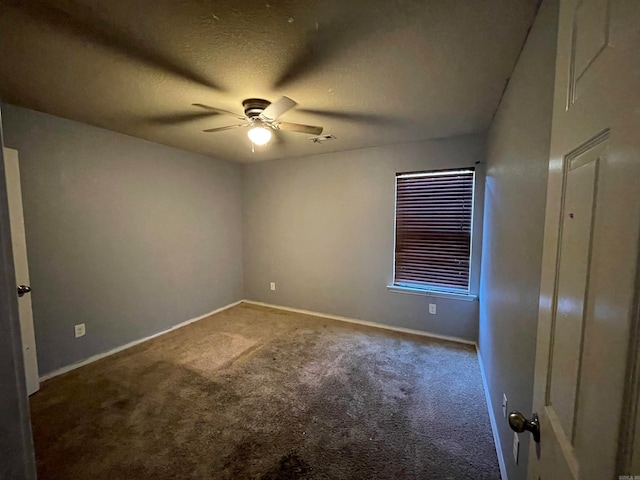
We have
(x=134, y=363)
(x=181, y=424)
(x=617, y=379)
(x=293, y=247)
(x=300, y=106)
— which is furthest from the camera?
(x=293, y=247)

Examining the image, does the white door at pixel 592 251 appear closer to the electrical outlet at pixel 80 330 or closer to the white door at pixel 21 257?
the white door at pixel 21 257

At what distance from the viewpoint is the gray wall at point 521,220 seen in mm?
1072

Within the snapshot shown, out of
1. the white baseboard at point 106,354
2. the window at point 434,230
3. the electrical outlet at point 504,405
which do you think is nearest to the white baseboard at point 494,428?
the electrical outlet at point 504,405

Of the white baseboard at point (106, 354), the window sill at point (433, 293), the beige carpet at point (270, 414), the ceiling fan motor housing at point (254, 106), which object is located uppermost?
the ceiling fan motor housing at point (254, 106)

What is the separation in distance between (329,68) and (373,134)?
1343mm

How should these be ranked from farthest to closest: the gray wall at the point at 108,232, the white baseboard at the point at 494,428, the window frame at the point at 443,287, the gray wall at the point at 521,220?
the window frame at the point at 443,287
the gray wall at the point at 108,232
the white baseboard at the point at 494,428
the gray wall at the point at 521,220

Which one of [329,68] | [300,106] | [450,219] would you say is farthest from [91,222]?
[450,219]

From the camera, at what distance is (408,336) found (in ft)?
10.6

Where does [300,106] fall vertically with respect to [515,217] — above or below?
above

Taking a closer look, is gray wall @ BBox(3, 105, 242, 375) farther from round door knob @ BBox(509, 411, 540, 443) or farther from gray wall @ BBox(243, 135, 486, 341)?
round door knob @ BBox(509, 411, 540, 443)

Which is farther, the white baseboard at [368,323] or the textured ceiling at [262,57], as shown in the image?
the white baseboard at [368,323]

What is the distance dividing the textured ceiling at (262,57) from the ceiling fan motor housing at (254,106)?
0.05 meters

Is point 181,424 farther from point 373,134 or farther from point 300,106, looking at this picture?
point 373,134

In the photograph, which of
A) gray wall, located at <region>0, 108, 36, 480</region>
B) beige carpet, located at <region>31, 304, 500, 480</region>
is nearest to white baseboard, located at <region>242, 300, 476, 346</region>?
beige carpet, located at <region>31, 304, 500, 480</region>
